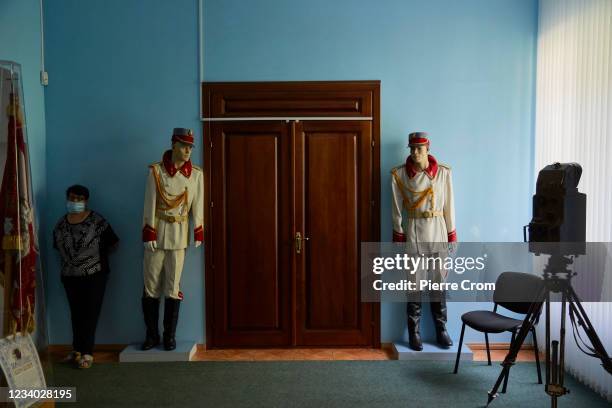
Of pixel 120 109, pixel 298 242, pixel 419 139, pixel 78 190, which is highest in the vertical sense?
pixel 120 109

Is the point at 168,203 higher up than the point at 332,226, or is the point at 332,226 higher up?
the point at 168,203

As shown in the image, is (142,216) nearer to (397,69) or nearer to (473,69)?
(397,69)

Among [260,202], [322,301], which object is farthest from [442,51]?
[322,301]

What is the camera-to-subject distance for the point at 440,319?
13.3 feet

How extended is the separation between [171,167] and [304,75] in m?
1.38

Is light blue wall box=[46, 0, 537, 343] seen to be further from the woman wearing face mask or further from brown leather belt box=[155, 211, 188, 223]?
brown leather belt box=[155, 211, 188, 223]

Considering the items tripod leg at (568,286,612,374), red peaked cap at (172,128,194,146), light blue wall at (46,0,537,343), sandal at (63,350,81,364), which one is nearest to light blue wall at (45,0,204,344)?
light blue wall at (46,0,537,343)

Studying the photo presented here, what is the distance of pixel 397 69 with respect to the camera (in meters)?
4.19

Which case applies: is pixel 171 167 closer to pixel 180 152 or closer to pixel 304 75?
pixel 180 152

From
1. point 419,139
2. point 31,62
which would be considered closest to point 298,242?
point 419,139

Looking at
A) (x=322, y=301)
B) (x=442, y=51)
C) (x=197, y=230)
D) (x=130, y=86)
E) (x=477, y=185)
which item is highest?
(x=442, y=51)

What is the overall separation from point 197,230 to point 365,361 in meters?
1.75

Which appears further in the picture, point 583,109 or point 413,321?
point 413,321

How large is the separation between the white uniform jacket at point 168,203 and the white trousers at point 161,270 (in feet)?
0.26
